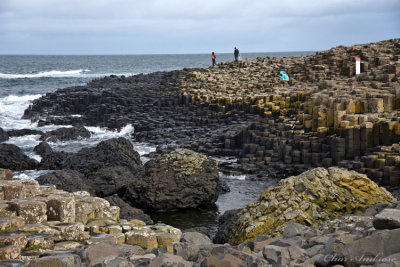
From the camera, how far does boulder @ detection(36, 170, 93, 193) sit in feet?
47.1

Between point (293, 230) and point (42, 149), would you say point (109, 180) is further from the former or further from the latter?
point (293, 230)

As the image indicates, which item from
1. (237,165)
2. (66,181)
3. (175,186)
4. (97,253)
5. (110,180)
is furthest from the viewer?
(237,165)

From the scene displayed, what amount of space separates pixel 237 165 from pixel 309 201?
396 inches

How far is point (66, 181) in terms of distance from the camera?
Answer: 14648mm

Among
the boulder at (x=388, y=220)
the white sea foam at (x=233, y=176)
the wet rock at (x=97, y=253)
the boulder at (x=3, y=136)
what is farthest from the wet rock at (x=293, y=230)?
the boulder at (x=3, y=136)

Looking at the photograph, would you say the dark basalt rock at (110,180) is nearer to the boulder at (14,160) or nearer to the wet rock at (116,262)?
the boulder at (14,160)

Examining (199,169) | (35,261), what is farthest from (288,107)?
(35,261)

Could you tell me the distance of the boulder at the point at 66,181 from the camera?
1436 cm

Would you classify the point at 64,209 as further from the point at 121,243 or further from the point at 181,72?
the point at 181,72

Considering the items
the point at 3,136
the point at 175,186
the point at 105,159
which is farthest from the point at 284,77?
the point at 175,186

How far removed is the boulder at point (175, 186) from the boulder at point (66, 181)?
4.57 feet

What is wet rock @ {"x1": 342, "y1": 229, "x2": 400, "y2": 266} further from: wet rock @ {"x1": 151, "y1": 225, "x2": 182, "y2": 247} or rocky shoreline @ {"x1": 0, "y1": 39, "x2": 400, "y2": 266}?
wet rock @ {"x1": 151, "y1": 225, "x2": 182, "y2": 247}

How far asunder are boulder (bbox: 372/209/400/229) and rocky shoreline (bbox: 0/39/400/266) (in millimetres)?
15

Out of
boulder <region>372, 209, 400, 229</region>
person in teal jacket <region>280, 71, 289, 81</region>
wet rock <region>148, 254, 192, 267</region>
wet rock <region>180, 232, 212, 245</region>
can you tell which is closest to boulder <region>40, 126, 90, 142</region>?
person in teal jacket <region>280, 71, 289, 81</region>
